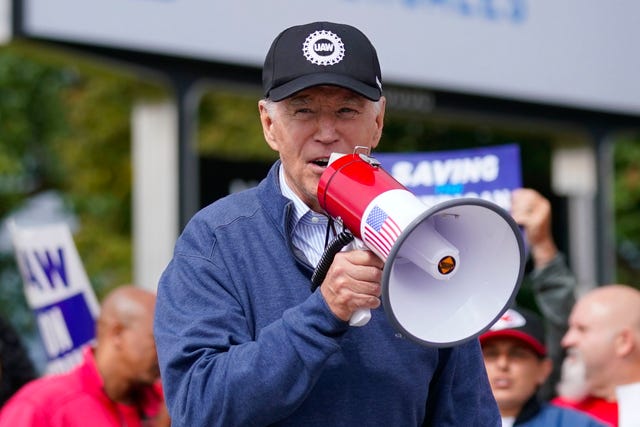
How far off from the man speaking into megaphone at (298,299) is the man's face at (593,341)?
7.52ft

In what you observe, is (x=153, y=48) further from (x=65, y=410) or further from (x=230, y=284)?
(x=230, y=284)

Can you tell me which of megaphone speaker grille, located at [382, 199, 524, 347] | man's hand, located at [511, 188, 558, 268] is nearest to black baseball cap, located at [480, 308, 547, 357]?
man's hand, located at [511, 188, 558, 268]

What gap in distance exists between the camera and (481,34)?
889 cm

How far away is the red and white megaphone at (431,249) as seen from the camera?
2.01 meters

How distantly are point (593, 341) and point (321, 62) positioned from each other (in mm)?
2734

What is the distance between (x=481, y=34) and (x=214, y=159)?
2.78 metres

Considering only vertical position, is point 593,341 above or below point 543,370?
above

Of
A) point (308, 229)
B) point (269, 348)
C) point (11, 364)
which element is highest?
point (308, 229)

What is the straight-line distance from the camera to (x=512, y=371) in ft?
15.2

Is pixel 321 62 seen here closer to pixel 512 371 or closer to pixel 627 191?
pixel 512 371

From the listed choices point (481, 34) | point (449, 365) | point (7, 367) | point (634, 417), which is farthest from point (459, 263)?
point (481, 34)

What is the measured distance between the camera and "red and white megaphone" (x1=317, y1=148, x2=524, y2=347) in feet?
6.61

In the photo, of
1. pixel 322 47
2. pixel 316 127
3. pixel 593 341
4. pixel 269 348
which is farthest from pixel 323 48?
pixel 593 341

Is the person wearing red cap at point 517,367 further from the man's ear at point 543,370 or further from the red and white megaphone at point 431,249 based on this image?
the red and white megaphone at point 431,249
